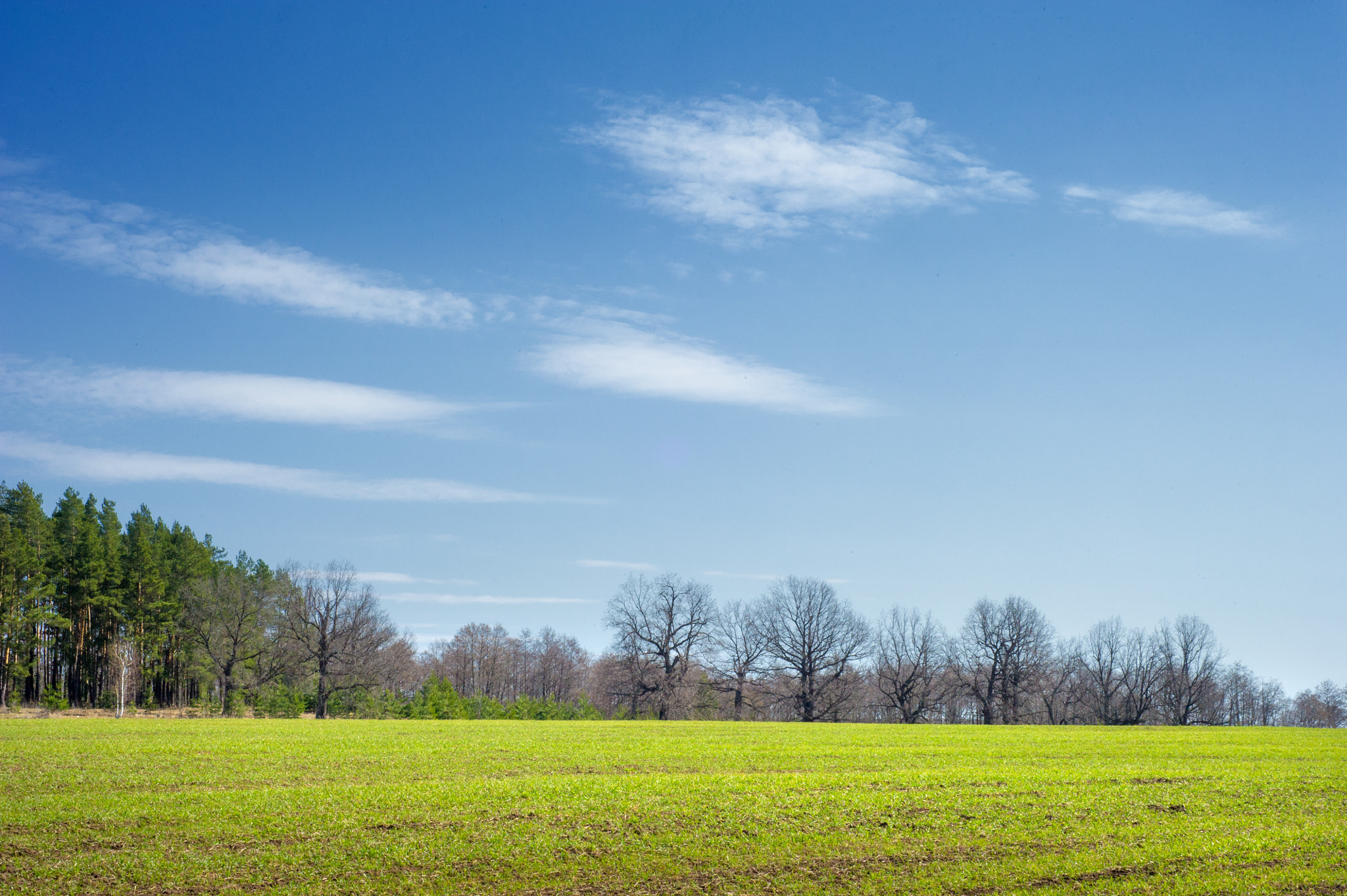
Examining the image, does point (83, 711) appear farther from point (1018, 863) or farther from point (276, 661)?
point (1018, 863)

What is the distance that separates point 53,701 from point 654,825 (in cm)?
7531

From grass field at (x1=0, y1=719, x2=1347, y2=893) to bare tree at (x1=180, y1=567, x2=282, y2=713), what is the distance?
68310 mm

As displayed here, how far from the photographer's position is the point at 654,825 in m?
16.3

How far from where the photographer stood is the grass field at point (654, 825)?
44.3ft

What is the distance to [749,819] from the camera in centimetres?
1683

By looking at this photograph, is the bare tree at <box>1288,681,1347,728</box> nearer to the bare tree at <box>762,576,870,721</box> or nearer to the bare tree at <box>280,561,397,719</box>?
the bare tree at <box>762,576,870,721</box>

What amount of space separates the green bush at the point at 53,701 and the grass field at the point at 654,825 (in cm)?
5260

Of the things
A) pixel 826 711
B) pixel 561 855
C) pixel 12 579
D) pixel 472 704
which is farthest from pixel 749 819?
pixel 826 711

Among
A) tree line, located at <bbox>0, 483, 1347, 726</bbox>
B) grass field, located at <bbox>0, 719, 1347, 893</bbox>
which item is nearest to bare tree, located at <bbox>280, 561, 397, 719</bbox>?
tree line, located at <bbox>0, 483, 1347, 726</bbox>

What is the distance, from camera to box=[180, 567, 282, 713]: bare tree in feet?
295

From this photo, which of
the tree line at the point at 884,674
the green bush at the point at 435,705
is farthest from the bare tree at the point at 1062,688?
the green bush at the point at 435,705

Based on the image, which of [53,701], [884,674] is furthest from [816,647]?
[53,701]

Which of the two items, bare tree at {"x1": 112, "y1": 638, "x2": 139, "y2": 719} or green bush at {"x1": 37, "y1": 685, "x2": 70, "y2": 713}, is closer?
bare tree at {"x1": 112, "y1": 638, "x2": 139, "y2": 719}

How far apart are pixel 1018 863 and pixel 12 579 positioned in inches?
3386
